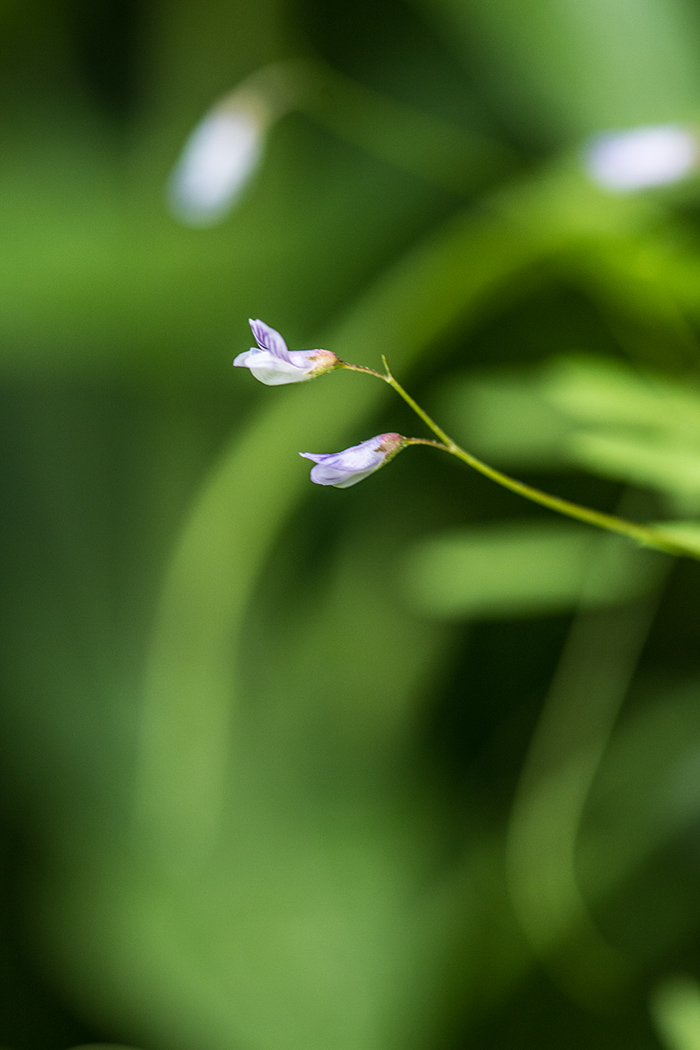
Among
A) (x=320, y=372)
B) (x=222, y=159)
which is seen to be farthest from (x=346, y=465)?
(x=222, y=159)

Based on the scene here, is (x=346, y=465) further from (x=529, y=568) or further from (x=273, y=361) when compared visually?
(x=529, y=568)

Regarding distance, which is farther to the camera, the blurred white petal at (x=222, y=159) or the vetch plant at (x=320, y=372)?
the blurred white petal at (x=222, y=159)

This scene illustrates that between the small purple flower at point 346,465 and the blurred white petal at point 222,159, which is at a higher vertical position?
the blurred white petal at point 222,159

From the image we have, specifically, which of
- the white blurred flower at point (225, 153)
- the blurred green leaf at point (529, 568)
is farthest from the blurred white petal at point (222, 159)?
the blurred green leaf at point (529, 568)

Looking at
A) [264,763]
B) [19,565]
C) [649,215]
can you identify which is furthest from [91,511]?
[649,215]

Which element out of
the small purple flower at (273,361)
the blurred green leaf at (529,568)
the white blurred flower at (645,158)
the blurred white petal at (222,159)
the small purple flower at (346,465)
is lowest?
the blurred green leaf at (529,568)

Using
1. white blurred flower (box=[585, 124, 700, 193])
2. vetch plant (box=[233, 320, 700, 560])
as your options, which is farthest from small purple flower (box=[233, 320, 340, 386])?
white blurred flower (box=[585, 124, 700, 193])

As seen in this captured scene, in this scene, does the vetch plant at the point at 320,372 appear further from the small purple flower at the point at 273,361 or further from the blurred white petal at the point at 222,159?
the blurred white petal at the point at 222,159
